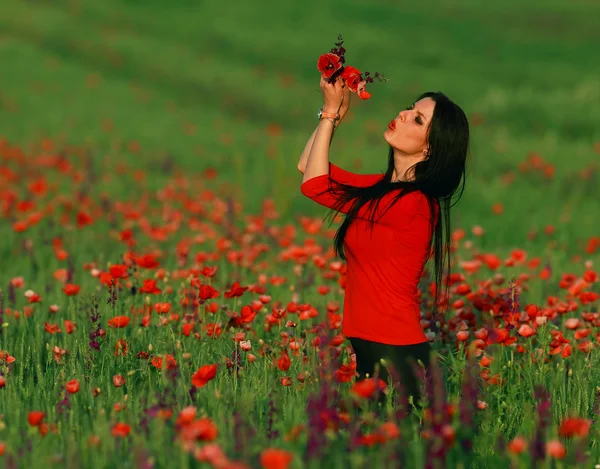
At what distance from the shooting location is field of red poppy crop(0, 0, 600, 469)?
2648 mm

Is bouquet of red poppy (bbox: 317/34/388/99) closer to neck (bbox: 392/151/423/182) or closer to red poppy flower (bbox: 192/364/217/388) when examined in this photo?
neck (bbox: 392/151/423/182)

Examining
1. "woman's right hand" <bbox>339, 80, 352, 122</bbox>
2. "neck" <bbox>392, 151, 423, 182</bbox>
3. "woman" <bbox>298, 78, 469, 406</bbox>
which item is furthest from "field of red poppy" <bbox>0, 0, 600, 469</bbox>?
"woman's right hand" <bbox>339, 80, 352, 122</bbox>

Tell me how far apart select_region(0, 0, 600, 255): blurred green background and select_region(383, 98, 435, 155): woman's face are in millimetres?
5063

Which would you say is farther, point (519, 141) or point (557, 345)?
point (519, 141)

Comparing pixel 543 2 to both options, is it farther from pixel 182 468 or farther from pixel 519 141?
pixel 182 468

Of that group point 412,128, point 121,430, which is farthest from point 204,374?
point 412,128

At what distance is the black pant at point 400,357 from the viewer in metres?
3.20

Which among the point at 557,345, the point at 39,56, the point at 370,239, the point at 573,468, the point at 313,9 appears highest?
the point at 313,9

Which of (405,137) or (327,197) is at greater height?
(405,137)

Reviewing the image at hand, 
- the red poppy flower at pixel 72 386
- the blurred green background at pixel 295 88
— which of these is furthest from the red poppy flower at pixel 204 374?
the blurred green background at pixel 295 88

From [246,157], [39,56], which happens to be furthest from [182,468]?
[39,56]

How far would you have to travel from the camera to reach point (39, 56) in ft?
70.2

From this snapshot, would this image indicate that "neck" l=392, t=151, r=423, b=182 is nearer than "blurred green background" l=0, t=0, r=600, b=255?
Yes

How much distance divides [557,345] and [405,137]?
1137 millimetres
